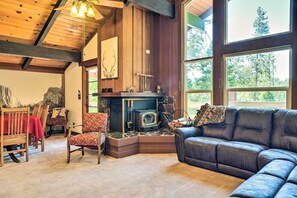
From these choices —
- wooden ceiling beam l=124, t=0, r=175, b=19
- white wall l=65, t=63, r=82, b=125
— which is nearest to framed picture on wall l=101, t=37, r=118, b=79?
wooden ceiling beam l=124, t=0, r=175, b=19

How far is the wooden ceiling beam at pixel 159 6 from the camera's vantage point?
4.69 m

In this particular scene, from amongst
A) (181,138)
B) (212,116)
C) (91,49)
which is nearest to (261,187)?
(181,138)

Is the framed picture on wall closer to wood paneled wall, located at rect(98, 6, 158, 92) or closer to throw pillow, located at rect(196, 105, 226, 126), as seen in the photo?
wood paneled wall, located at rect(98, 6, 158, 92)

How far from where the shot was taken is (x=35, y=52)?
19.1ft

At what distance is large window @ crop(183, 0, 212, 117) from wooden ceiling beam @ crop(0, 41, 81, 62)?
3594 mm

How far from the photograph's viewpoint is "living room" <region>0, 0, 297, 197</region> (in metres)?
3.08

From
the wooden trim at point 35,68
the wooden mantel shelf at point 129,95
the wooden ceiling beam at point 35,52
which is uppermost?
the wooden ceiling beam at point 35,52

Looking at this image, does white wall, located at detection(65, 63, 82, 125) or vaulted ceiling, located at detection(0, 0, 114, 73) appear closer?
vaulted ceiling, located at detection(0, 0, 114, 73)

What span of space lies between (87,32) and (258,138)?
209 inches

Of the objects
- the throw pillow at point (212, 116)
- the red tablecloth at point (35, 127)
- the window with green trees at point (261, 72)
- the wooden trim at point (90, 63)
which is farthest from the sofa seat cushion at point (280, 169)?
the wooden trim at point (90, 63)

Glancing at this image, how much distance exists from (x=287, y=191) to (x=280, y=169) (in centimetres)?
58

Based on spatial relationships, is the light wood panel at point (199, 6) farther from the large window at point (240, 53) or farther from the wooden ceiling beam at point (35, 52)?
the wooden ceiling beam at point (35, 52)

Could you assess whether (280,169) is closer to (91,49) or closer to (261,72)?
(261,72)

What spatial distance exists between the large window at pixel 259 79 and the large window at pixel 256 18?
1.43ft
